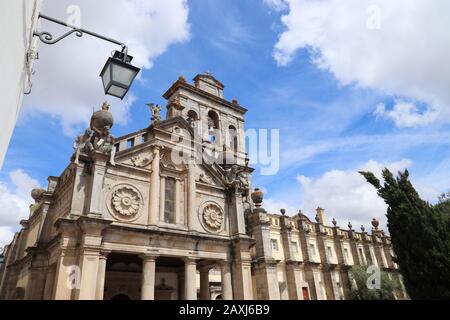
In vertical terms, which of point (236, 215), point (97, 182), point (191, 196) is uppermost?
point (191, 196)

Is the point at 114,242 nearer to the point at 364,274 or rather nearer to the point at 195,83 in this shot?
the point at 195,83

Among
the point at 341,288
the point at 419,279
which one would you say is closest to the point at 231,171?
the point at 419,279

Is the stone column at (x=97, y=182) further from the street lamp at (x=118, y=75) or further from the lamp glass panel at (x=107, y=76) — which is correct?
the street lamp at (x=118, y=75)

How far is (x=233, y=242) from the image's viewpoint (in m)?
17.8

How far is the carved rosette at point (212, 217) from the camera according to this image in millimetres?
17734

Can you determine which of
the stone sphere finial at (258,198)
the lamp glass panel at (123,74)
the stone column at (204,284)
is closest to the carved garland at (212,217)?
the stone column at (204,284)

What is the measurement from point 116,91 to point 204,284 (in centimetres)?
1610

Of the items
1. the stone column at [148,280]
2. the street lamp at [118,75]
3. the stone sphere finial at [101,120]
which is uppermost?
the stone sphere finial at [101,120]

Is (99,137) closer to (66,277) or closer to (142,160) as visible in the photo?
(142,160)

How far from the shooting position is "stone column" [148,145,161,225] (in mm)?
15719

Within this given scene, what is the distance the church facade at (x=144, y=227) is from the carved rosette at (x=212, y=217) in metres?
0.06

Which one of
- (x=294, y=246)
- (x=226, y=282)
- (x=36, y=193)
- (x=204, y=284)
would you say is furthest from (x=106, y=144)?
(x=294, y=246)

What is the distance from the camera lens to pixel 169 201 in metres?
17.3

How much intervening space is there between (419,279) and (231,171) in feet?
38.5
